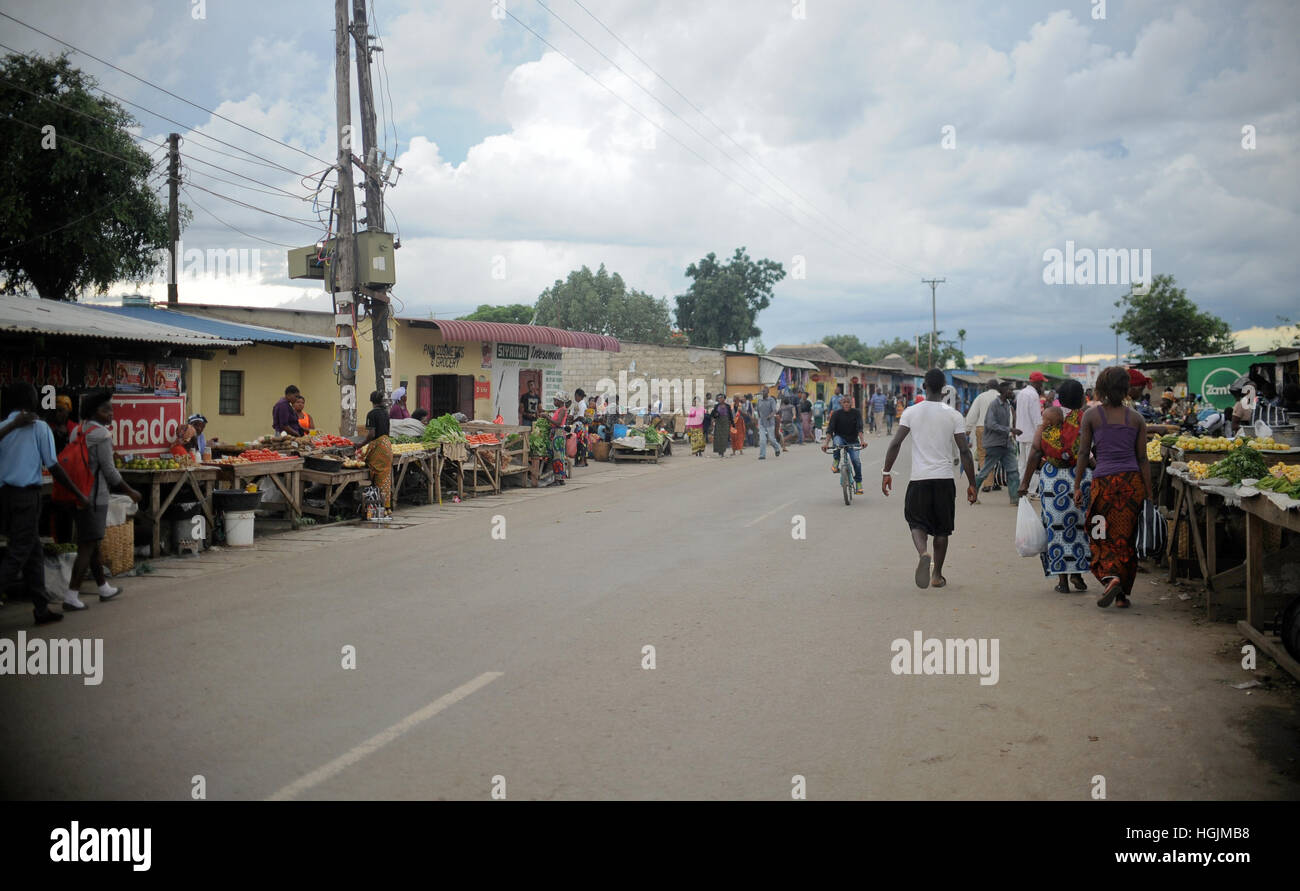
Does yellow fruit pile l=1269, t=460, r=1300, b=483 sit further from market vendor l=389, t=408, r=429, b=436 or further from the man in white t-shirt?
market vendor l=389, t=408, r=429, b=436

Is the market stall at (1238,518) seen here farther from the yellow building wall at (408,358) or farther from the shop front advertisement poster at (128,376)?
the yellow building wall at (408,358)

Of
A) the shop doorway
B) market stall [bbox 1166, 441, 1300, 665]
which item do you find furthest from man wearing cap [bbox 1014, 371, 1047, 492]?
the shop doorway

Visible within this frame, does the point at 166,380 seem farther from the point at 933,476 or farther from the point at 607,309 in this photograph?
the point at 607,309

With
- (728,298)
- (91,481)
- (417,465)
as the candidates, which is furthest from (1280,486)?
(728,298)

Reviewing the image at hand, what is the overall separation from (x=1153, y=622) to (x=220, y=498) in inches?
427

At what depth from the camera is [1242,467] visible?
26.9 ft

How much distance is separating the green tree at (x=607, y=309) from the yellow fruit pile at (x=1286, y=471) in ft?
226

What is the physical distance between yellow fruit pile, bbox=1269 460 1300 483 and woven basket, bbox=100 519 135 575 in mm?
10919

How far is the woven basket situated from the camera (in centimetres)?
1043

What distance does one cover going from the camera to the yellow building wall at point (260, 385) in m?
24.1

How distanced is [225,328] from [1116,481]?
827 inches
